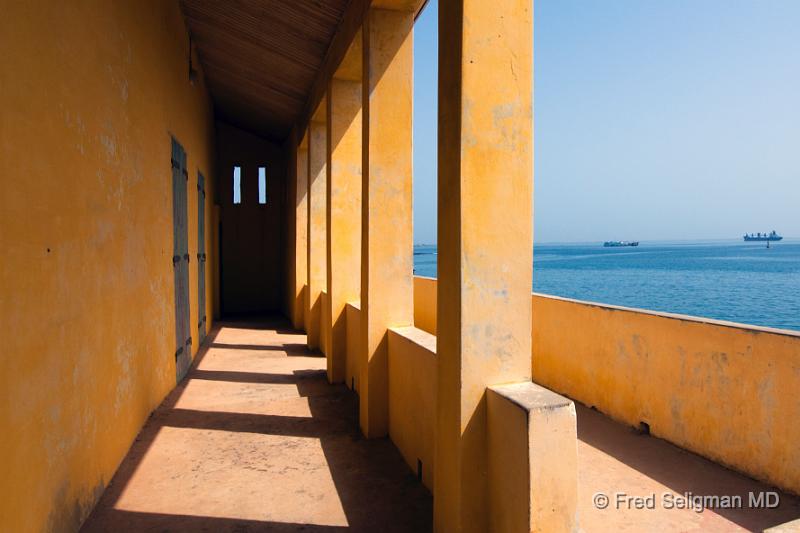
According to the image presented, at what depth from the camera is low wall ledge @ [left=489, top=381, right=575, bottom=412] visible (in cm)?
213

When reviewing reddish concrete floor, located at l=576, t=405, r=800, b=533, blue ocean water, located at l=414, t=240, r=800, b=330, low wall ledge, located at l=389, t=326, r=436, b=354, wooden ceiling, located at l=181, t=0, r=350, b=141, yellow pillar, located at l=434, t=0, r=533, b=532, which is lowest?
blue ocean water, located at l=414, t=240, r=800, b=330

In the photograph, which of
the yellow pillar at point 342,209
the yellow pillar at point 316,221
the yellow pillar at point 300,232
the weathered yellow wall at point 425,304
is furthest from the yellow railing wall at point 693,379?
the yellow pillar at point 300,232

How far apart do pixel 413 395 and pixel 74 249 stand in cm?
225

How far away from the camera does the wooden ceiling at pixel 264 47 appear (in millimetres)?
5512

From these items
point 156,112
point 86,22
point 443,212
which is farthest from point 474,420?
point 156,112

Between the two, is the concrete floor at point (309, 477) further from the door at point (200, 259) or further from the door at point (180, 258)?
the door at point (200, 259)

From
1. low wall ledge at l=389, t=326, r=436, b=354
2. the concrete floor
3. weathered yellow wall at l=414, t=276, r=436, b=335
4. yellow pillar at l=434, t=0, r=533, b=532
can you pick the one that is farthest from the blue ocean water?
yellow pillar at l=434, t=0, r=533, b=532

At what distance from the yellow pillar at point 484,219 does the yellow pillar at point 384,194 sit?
1.80m

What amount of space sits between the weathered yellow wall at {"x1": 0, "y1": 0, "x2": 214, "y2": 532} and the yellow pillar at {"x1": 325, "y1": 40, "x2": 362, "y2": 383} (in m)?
1.83

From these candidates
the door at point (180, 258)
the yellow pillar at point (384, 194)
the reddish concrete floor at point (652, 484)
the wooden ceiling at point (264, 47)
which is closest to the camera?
the reddish concrete floor at point (652, 484)

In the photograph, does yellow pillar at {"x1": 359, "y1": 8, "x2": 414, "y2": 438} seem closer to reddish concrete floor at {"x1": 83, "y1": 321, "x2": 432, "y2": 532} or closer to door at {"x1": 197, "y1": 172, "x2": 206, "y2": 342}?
reddish concrete floor at {"x1": 83, "y1": 321, "x2": 432, "y2": 532}

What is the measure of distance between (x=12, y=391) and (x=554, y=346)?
15.2 feet

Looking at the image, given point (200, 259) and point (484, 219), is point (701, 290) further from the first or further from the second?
point (484, 219)

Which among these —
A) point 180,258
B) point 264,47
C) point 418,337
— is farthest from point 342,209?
point 418,337
